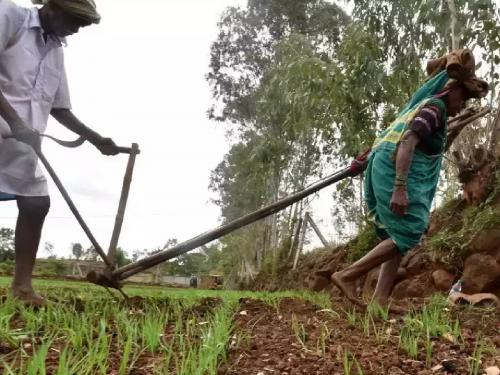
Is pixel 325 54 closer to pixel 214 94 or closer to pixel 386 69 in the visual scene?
pixel 386 69

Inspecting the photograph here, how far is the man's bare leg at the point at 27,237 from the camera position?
2.79m

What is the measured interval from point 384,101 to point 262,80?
1193 centimetres

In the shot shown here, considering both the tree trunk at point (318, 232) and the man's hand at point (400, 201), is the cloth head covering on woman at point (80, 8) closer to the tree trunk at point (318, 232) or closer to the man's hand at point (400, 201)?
the man's hand at point (400, 201)

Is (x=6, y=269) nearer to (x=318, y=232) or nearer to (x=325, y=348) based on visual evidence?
(x=318, y=232)

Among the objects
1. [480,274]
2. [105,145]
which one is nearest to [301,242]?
[480,274]

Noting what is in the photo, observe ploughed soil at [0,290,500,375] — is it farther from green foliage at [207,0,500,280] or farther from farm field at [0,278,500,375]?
green foliage at [207,0,500,280]

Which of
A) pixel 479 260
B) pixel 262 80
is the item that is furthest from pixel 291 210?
pixel 479 260

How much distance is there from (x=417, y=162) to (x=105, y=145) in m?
1.91

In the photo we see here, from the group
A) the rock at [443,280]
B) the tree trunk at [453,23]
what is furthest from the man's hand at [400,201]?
the tree trunk at [453,23]

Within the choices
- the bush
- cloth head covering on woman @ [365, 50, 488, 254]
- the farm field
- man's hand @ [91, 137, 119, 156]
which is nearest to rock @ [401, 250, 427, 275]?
cloth head covering on woman @ [365, 50, 488, 254]

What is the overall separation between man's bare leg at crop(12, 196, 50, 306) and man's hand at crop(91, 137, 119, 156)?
558mm

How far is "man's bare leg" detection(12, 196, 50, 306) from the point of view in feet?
9.15

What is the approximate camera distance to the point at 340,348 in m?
2.00

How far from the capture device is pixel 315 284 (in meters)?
9.07
